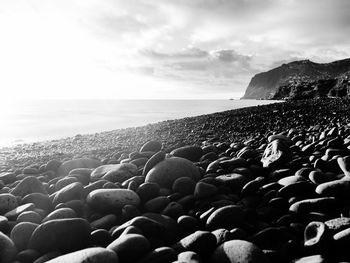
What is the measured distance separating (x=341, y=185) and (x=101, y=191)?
3.10 meters

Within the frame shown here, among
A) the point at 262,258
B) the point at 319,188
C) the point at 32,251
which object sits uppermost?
the point at 319,188

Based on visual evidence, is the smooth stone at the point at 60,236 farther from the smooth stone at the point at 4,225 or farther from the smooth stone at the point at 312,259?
the smooth stone at the point at 312,259

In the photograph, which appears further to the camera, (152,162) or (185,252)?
(152,162)

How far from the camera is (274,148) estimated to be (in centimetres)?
541

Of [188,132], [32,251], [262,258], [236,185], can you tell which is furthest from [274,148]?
[188,132]

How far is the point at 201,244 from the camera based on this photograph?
9.25 ft

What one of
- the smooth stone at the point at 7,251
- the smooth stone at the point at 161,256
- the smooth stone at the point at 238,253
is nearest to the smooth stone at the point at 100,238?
the smooth stone at the point at 161,256

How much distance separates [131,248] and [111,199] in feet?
4.33

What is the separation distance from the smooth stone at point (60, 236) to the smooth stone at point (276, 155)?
3311mm

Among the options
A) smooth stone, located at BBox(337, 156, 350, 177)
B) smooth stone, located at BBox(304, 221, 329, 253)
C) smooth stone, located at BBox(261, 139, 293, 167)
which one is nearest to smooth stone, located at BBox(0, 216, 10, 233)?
smooth stone, located at BBox(304, 221, 329, 253)

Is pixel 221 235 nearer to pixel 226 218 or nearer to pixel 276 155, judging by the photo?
pixel 226 218

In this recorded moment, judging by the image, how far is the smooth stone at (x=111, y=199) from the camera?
397 centimetres

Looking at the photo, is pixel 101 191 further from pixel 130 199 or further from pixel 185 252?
pixel 185 252

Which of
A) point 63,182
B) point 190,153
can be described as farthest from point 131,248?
point 190,153
